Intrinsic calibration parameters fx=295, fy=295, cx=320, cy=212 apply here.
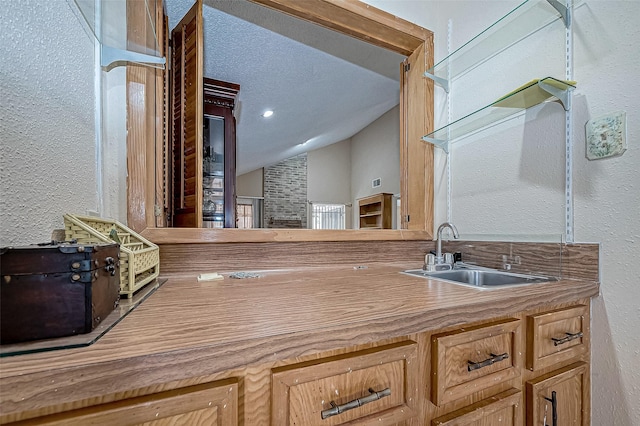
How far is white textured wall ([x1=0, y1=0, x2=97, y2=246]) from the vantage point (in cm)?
44

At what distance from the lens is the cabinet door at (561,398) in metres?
0.74

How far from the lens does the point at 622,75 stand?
33.0 inches

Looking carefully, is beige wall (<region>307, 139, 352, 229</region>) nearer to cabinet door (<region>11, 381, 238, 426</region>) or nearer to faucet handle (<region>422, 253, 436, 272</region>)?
faucet handle (<region>422, 253, 436, 272</region>)

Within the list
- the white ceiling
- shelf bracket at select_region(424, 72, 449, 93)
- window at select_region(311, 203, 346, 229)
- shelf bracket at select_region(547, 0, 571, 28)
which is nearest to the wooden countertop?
shelf bracket at select_region(547, 0, 571, 28)

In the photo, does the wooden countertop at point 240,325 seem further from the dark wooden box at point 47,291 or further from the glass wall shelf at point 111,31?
the glass wall shelf at point 111,31

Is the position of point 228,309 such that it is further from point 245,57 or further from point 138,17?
point 245,57

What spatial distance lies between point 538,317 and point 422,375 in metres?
0.38

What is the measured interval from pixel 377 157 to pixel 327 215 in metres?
1.86

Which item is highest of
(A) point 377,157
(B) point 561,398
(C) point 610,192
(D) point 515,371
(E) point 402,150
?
(A) point 377,157

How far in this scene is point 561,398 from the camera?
0.81 meters

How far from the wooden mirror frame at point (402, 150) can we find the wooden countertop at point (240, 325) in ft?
0.73

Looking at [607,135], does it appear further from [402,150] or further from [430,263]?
[402,150]

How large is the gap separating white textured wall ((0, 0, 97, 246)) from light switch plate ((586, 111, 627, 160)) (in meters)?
1.36

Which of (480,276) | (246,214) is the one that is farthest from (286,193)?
(480,276)
